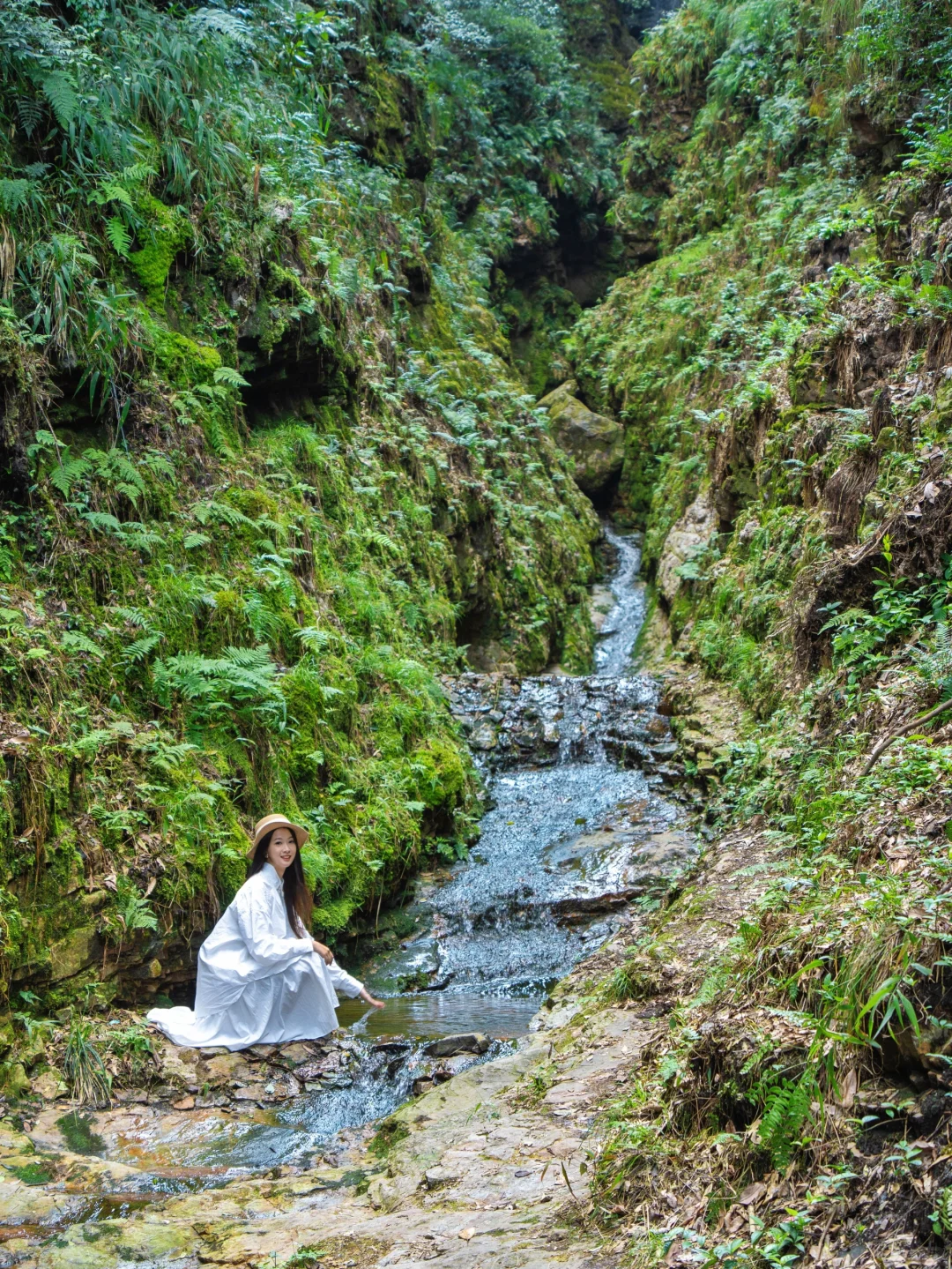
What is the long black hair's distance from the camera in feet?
19.7

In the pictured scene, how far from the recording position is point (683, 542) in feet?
47.0

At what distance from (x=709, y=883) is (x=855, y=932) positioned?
2916 millimetres

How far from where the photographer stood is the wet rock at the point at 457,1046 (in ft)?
18.4

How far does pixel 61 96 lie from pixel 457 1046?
7.86 metres

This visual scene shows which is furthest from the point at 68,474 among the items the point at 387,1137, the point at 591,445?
the point at 591,445

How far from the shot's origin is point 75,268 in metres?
7.49

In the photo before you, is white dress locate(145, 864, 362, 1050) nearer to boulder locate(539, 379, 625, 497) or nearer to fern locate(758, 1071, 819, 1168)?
fern locate(758, 1071, 819, 1168)

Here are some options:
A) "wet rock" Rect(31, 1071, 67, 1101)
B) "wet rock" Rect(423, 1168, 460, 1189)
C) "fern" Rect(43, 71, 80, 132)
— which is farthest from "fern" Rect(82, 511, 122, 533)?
"wet rock" Rect(423, 1168, 460, 1189)

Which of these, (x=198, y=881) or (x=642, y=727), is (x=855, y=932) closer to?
(x=198, y=881)

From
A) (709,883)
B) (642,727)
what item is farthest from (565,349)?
(709,883)

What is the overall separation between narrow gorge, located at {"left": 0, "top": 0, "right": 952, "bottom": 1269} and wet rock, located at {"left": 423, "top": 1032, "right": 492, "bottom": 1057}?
0.8 inches

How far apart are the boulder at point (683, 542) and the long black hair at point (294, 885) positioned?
8777 millimetres

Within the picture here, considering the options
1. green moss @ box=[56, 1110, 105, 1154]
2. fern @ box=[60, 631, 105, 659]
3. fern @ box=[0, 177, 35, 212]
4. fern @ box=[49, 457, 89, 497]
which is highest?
fern @ box=[0, 177, 35, 212]

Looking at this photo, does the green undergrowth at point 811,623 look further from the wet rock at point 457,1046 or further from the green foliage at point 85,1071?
the green foliage at point 85,1071
